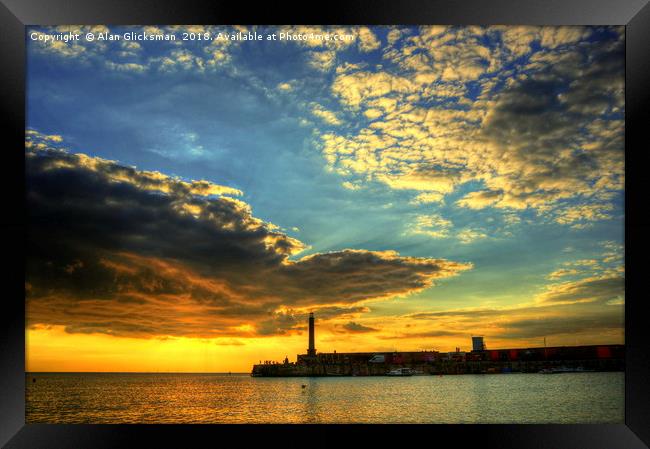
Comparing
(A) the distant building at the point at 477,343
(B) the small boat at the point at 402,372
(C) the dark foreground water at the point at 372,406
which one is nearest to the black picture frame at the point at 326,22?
(C) the dark foreground water at the point at 372,406

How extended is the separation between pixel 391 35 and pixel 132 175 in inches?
245

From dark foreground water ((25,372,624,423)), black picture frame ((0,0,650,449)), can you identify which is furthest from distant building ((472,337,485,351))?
black picture frame ((0,0,650,449))

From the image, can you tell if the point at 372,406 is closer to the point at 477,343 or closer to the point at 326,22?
the point at 477,343

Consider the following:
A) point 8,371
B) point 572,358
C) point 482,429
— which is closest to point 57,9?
point 8,371

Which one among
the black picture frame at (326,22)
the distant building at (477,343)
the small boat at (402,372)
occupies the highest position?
the black picture frame at (326,22)

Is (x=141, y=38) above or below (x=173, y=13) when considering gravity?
above

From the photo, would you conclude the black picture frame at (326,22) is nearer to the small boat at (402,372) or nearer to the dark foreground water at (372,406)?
the dark foreground water at (372,406)

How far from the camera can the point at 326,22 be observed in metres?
6.51

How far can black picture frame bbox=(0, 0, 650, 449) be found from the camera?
20.8 ft

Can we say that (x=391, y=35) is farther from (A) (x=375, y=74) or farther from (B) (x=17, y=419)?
(B) (x=17, y=419)

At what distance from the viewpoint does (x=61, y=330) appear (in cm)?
1399

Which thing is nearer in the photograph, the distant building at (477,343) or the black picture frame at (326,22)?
the black picture frame at (326,22)

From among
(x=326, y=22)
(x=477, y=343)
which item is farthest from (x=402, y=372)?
(x=326, y=22)

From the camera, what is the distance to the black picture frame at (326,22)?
633 centimetres
